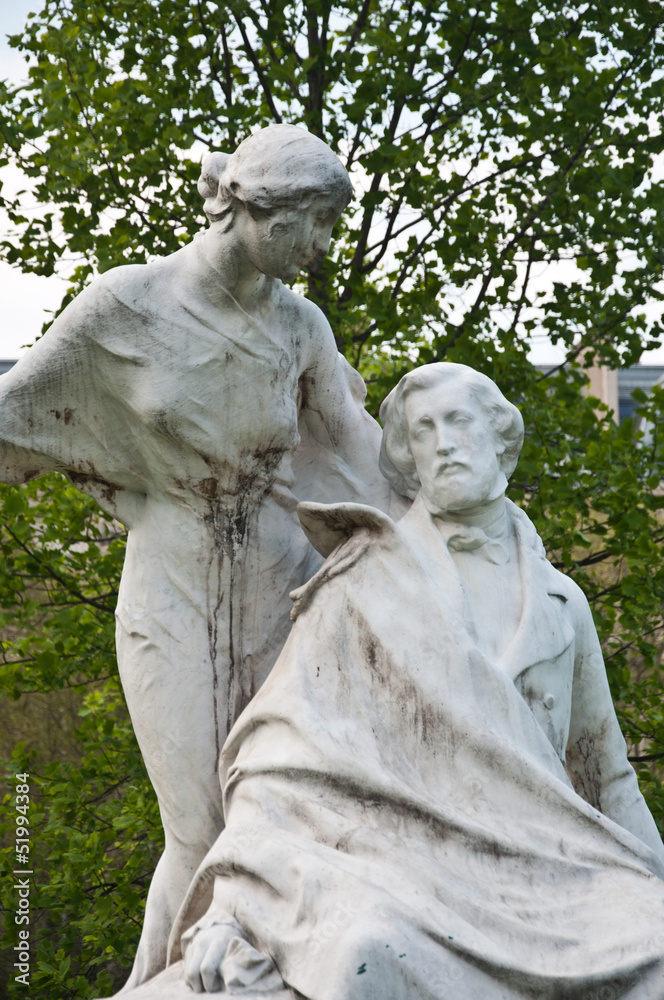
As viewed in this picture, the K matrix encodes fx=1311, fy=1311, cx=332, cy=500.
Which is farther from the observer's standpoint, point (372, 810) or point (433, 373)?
point (433, 373)

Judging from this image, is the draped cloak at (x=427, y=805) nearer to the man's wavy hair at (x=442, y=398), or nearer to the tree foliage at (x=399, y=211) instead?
the man's wavy hair at (x=442, y=398)

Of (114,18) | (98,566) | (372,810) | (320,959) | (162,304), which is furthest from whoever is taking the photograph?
(114,18)

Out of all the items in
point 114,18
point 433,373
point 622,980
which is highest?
point 114,18

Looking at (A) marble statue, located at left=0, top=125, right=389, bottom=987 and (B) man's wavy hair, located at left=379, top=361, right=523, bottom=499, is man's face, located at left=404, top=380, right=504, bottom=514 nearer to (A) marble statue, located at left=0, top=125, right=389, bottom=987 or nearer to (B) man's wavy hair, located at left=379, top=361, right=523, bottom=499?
(B) man's wavy hair, located at left=379, top=361, right=523, bottom=499

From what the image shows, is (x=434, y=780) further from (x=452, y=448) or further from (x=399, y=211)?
(x=399, y=211)

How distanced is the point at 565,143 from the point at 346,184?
4.14 meters

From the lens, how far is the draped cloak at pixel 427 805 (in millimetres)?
2336

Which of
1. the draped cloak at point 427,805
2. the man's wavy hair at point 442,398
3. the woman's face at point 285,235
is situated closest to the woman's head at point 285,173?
the woman's face at point 285,235

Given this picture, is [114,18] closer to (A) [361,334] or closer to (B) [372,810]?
(A) [361,334]

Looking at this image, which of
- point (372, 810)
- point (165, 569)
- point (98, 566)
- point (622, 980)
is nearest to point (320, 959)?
point (372, 810)

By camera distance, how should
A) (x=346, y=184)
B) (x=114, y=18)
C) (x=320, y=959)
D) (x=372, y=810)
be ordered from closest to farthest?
(x=320, y=959) → (x=372, y=810) → (x=346, y=184) → (x=114, y=18)

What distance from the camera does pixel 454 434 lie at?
3008mm

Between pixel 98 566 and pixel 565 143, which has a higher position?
pixel 565 143

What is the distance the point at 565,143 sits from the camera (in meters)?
6.62
